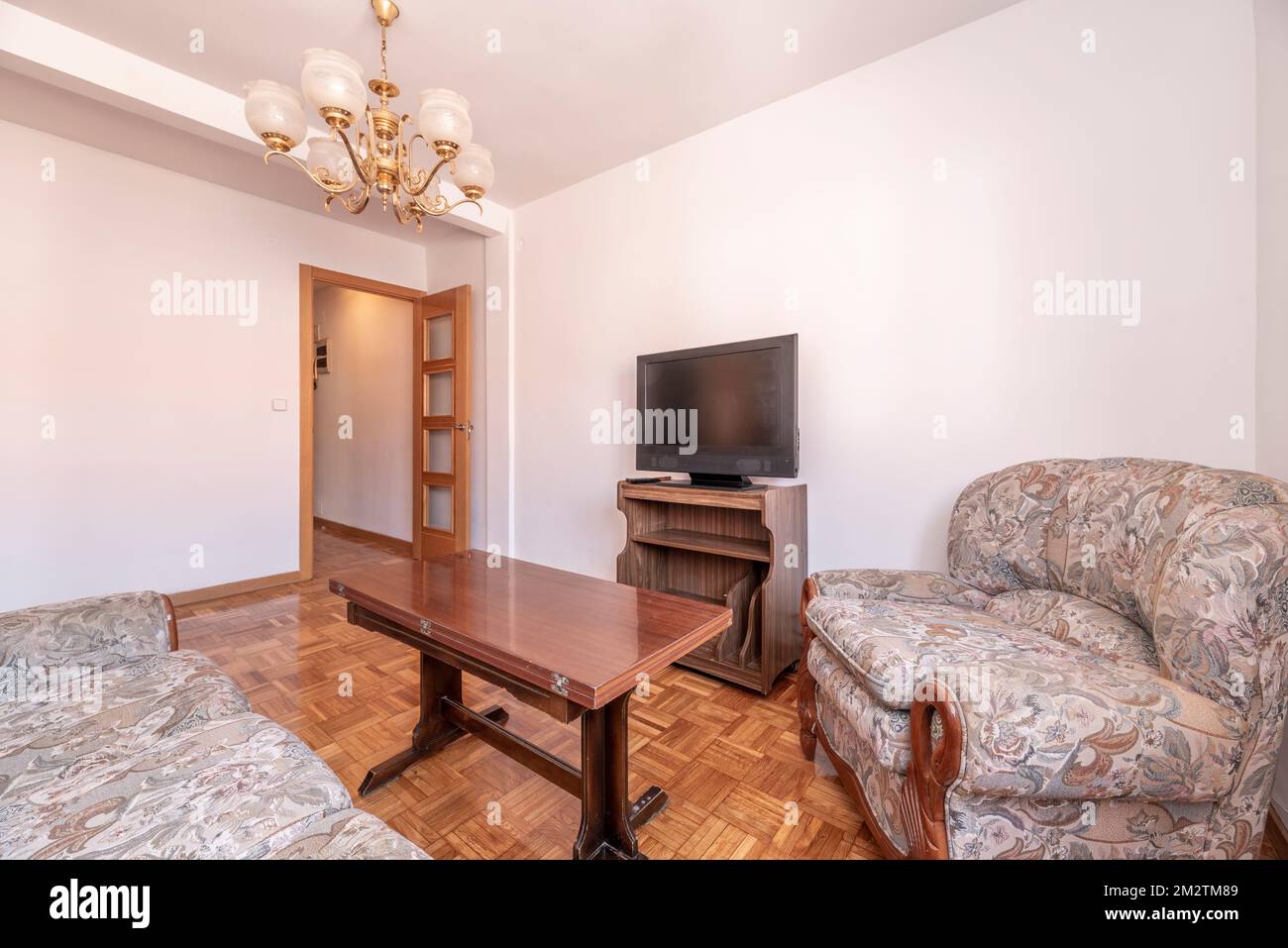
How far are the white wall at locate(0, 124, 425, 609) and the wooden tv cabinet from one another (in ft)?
9.84

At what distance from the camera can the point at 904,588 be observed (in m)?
1.77

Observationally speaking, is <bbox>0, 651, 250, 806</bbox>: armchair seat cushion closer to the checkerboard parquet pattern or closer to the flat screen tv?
the checkerboard parquet pattern

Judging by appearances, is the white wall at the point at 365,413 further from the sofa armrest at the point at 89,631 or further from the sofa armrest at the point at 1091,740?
the sofa armrest at the point at 1091,740

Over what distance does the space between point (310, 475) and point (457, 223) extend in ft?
7.38

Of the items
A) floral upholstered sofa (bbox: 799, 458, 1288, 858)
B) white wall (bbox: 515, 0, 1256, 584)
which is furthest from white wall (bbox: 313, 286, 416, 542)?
floral upholstered sofa (bbox: 799, 458, 1288, 858)

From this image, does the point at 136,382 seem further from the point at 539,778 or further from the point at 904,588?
the point at 904,588

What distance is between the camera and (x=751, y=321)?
105 inches

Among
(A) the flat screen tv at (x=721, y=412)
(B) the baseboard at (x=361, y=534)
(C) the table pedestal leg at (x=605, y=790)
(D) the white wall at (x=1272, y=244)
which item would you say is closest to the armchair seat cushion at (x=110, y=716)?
(C) the table pedestal leg at (x=605, y=790)

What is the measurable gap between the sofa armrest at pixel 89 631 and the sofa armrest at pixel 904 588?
203 centimetres

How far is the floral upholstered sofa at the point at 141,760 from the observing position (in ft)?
2.58

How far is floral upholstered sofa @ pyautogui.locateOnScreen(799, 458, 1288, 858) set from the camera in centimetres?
93

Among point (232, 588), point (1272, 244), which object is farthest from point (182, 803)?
point (232, 588)
